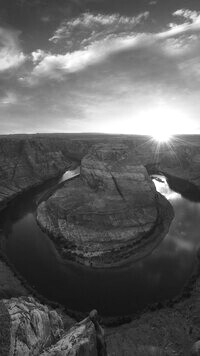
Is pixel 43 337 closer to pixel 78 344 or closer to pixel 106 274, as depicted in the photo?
pixel 78 344

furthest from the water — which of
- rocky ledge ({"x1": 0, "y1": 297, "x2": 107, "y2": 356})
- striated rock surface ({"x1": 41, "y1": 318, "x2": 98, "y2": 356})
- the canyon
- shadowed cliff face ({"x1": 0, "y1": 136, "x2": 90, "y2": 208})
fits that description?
shadowed cliff face ({"x1": 0, "y1": 136, "x2": 90, "y2": 208})

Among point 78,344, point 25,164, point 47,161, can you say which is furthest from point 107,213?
point 47,161

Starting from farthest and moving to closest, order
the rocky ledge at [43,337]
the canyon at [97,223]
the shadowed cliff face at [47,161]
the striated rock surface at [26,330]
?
the shadowed cliff face at [47,161] → the canyon at [97,223] → the striated rock surface at [26,330] → the rocky ledge at [43,337]

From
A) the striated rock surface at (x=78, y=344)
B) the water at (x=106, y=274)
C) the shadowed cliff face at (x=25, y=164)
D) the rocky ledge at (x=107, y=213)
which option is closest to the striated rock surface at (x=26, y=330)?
the striated rock surface at (x=78, y=344)

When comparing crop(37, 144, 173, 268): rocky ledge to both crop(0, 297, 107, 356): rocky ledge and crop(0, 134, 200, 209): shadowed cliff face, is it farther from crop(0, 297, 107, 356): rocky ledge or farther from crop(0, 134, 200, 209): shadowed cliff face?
crop(0, 297, 107, 356): rocky ledge

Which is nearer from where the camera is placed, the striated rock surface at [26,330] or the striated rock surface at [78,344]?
the striated rock surface at [78,344]

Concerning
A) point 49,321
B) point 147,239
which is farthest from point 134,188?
point 49,321

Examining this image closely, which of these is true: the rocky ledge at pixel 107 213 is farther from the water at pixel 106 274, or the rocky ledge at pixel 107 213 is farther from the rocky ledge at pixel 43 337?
the rocky ledge at pixel 43 337
